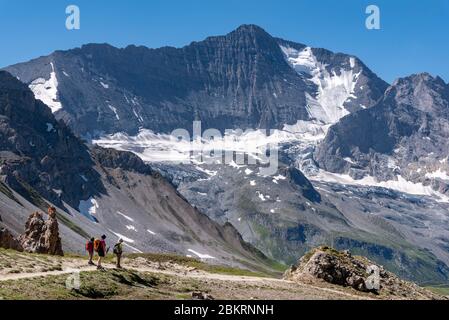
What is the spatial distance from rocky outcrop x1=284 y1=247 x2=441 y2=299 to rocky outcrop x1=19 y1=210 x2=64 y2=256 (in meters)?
28.1

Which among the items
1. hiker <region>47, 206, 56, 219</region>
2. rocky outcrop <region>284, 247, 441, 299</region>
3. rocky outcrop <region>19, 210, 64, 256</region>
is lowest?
rocky outcrop <region>284, 247, 441, 299</region>

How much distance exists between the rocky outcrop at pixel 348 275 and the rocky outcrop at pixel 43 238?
Answer: 28067 mm

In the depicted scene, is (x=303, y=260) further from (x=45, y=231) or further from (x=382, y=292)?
(x=45, y=231)

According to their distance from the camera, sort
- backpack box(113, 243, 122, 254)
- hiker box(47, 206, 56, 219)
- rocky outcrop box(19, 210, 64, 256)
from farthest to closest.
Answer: rocky outcrop box(19, 210, 64, 256) < hiker box(47, 206, 56, 219) < backpack box(113, 243, 122, 254)

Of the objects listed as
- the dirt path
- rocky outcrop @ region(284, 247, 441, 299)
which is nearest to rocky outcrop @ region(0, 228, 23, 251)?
the dirt path

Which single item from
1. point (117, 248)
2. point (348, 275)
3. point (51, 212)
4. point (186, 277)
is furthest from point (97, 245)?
point (348, 275)

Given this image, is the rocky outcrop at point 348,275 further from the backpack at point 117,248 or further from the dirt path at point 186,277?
the backpack at point 117,248

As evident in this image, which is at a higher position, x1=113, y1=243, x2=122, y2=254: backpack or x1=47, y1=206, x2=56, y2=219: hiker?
x1=47, y1=206, x2=56, y2=219: hiker

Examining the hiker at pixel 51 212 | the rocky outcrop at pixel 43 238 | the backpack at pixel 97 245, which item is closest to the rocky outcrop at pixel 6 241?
the rocky outcrop at pixel 43 238

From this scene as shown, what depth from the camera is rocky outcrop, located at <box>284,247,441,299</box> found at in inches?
2891

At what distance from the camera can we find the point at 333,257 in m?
75.6

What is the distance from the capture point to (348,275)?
243 ft

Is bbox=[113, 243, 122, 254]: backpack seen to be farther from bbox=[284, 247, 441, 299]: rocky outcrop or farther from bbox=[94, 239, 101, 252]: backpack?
bbox=[284, 247, 441, 299]: rocky outcrop
